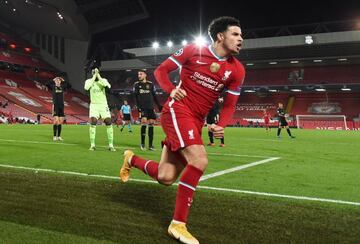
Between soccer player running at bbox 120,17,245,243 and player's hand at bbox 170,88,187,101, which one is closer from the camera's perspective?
soccer player running at bbox 120,17,245,243

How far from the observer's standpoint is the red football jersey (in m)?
4.04

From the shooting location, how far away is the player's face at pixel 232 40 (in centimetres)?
404

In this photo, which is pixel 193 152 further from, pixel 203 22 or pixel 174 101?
pixel 203 22

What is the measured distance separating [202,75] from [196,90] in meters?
0.17

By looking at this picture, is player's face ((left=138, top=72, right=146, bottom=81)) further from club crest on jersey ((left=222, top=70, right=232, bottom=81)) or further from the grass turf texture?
club crest on jersey ((left=222, top=70, right=232, bottom=81))

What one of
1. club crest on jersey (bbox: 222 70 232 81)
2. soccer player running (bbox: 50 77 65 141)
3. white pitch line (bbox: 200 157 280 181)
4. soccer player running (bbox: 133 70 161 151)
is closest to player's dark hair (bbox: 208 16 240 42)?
club crest on jersey (bbox: 222 70 232 81)

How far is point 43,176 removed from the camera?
255 inches

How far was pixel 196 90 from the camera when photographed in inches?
160

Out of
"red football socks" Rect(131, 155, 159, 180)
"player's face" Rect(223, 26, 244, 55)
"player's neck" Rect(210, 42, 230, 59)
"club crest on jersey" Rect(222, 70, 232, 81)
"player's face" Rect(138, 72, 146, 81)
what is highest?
"player's face" Rect(138, 72, 146, 81)

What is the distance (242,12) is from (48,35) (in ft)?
104

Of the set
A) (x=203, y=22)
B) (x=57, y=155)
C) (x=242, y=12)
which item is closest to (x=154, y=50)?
(x=203, y=22)

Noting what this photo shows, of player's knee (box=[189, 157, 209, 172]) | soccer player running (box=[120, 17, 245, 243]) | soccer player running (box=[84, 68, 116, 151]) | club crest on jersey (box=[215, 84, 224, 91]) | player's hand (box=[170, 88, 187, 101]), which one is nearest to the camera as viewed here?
player's knee (box=[189, 157, 209, 172])

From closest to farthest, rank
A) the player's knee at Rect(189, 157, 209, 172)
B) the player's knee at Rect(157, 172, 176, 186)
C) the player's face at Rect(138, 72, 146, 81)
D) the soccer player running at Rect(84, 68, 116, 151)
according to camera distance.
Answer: the player's knee at Rect(189, 157, 209, 172), the player's knee at Rect(157, 172, 176, 186), the soccer player running at Rect(84, 68, 116, 151), the player's face at Rect(138, 72, 146, 81)

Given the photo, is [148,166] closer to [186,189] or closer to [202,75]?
[186,189]
